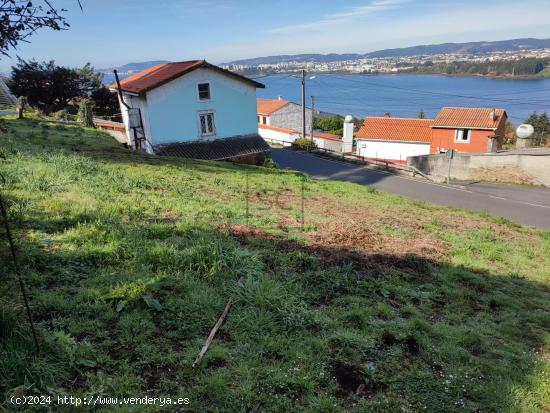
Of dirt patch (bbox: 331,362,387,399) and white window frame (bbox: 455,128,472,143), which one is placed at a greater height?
dirt patch (bbox: 331,362,387,399)

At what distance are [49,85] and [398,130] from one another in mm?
→ 41335

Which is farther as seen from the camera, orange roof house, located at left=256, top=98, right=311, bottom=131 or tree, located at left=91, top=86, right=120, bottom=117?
orange roof house, located at left=256, top=98, right=311, bottom=131

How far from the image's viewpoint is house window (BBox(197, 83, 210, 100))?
25.6 metres

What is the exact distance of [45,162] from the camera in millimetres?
11625

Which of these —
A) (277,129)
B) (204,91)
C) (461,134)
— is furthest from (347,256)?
(277,129)

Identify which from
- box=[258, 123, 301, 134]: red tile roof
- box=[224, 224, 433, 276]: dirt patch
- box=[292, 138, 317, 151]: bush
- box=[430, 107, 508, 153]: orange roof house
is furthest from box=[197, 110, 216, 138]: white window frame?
box=[258, 123, 301, 134]: red tile roof

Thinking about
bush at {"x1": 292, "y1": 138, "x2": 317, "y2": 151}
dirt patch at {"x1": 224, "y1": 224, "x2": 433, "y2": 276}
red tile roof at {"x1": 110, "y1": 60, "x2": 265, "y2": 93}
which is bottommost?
bush at {"x1": 292, "y1": 138, "x2": 317, "y2": 151}

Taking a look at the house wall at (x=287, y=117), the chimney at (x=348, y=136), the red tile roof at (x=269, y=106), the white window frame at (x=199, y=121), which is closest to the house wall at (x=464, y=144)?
the chimney at (x=348, y=136)

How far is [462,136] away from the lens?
41.0m

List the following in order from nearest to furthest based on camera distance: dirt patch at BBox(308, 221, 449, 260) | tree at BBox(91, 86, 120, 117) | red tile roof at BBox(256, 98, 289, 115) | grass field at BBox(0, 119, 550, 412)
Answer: grass field at BBox(0, 119, 550, 412)
dirt patch at BBox(308, 221, 449, 260)
tree at BBox(91, 86, 120, 117)
red tile roof at BBox(256, 98, 289, 115)

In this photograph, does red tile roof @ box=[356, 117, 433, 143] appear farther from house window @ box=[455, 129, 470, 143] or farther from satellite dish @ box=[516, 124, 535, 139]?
satellite dish @ box=[516, 124, 535, 139]

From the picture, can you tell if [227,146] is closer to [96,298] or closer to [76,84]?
[96,298]

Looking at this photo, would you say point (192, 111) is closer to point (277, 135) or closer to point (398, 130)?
point (398, 130)

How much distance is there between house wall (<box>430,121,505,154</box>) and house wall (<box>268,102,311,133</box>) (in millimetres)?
25122
